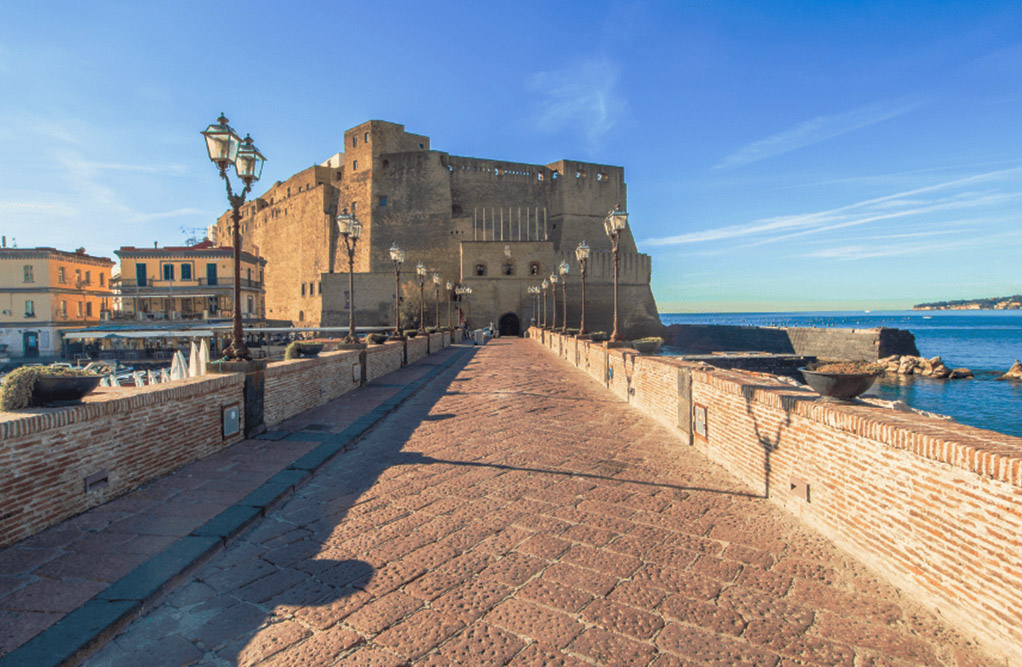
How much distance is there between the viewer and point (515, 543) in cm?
349

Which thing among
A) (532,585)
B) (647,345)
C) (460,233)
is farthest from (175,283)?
(532,585)

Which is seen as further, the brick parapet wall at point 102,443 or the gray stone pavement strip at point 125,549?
the brick parapet wall at point 102,443

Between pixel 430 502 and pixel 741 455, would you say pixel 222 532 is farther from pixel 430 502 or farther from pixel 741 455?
pixel 741 455

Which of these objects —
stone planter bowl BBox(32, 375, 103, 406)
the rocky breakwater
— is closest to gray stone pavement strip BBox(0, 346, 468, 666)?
stone planter bowl BBox(32, 375, 103, 406)

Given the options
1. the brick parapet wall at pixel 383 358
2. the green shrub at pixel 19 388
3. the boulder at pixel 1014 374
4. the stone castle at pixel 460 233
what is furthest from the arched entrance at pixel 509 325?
the green shrub at pixel 19 388

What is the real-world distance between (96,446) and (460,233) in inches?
1792

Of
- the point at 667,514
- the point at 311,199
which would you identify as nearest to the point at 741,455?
the point at 667,514

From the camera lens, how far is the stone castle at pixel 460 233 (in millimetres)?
45500

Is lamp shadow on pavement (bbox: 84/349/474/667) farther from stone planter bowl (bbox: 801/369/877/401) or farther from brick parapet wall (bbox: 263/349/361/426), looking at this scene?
stone planter bowl (bbox: 801/369/877/401)

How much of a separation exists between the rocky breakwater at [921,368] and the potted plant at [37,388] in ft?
129

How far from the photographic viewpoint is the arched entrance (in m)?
46.3

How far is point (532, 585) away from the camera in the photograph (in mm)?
2949

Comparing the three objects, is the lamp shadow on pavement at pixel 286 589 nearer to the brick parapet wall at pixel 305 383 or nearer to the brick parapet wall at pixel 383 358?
the brick parapet wall at pixel 305 383

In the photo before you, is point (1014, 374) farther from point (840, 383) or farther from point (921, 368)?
point (840, 383)
